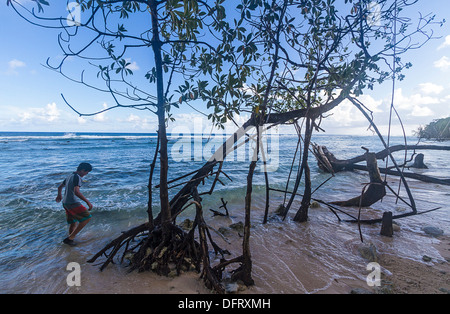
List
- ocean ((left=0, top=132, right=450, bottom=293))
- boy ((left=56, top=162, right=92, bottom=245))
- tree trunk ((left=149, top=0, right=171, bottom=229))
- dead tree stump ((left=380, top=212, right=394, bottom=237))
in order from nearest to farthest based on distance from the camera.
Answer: tree trunk ((left=149, top=0, right=171, bottom=229))
ocean ((left=0, top=132, right=450, bottom=293))
dead tree stump ((left=380, top=212, right=394, bottom=237))
boy ((left=56, top=162, right=92, bottom=245))

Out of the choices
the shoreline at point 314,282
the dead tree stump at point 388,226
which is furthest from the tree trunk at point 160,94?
the dead tree stump at point 388,226

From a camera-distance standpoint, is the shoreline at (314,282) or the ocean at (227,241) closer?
the shoreline at (314,282)

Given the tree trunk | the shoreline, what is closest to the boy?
the shoreline

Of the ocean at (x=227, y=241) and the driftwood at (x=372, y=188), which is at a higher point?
the driftwood at (x=372, y=188)

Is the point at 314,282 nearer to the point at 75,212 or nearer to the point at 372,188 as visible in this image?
the point at 372,188

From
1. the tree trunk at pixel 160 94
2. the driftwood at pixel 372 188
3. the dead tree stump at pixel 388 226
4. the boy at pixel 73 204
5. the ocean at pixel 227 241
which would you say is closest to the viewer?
the tree trunk at pixel 160 94

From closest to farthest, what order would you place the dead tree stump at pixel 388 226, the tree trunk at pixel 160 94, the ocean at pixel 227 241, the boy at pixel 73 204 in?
the tree trunk at pixel 160 94 → the ocean at pixel 227 241 → the dead tree stump at pixel 388 226 → the boy at pixel 73 204

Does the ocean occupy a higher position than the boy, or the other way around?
the boy

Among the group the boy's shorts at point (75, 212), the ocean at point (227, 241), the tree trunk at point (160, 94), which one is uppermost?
the tree trunk at point (160, 94)

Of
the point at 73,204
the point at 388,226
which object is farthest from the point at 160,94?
the point at 388,226

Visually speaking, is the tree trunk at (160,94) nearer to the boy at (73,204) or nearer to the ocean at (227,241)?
the ocean at (227,241)

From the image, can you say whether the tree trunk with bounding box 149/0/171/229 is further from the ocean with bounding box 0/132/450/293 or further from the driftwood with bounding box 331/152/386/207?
the driftwood with bounding box 331/152/386/207
